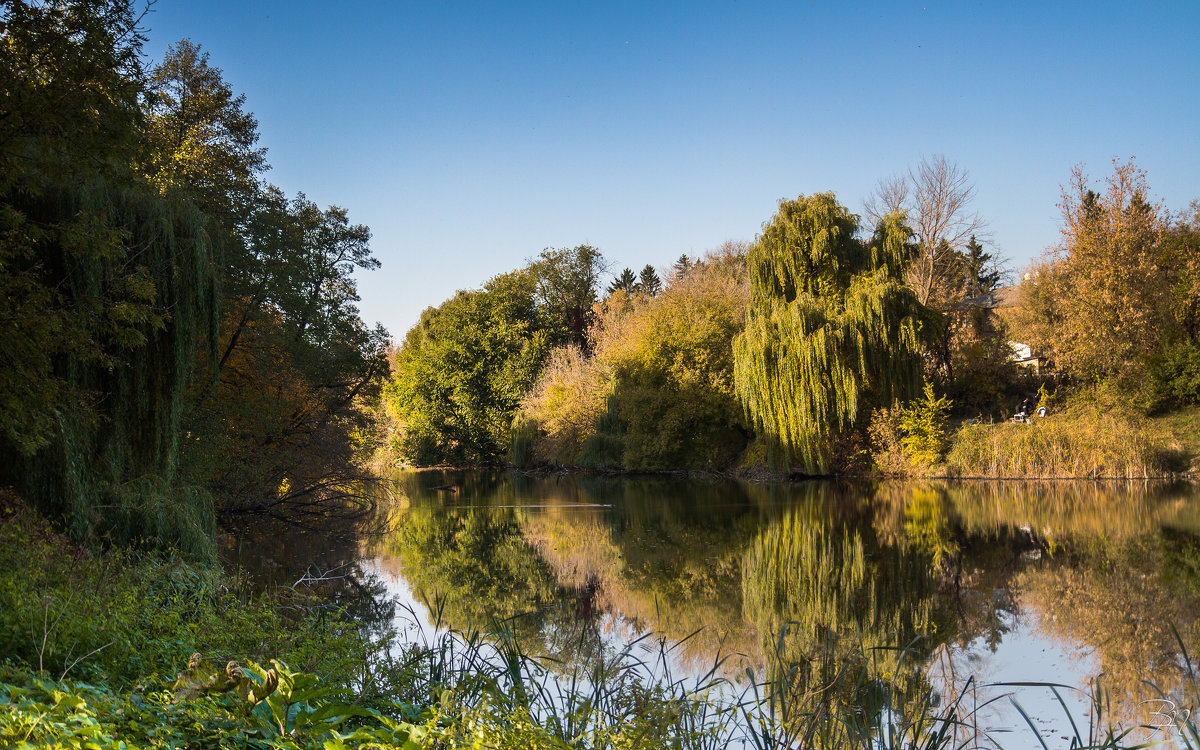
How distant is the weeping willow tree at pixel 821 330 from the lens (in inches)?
878

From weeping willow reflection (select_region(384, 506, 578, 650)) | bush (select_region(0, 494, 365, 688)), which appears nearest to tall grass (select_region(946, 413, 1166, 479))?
weeping willow reflection (select_region(384, 506, 578, 650))

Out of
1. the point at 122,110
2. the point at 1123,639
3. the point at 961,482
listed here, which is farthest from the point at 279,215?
the point at 961,482

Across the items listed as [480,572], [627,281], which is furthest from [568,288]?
[480,572]

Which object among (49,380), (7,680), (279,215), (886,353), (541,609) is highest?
(279,215)

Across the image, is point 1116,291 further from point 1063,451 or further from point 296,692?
point 296,692

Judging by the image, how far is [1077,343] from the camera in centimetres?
2338

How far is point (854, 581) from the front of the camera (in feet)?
33.2

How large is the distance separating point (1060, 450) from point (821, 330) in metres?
6.63

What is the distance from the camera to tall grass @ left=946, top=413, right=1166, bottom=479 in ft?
64.1

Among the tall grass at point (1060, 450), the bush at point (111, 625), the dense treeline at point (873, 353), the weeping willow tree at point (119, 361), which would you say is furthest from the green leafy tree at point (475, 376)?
the bush at point (111, 625)

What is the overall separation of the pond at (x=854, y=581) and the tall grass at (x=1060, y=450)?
1.01 m

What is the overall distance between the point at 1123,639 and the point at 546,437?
28179 mm

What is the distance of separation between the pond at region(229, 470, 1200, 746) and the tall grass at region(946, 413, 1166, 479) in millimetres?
1011

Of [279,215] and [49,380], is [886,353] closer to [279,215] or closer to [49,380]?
[279,215]
